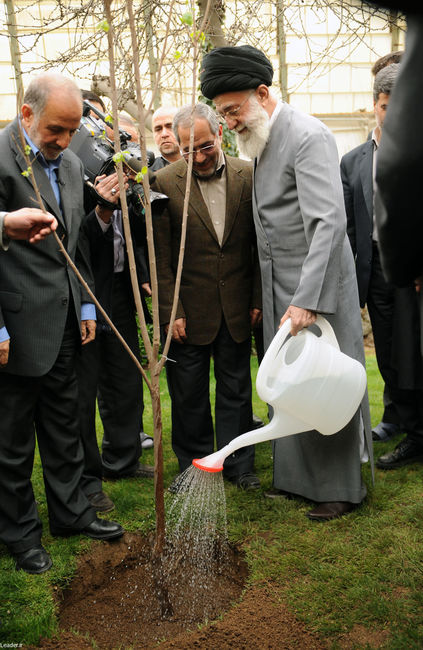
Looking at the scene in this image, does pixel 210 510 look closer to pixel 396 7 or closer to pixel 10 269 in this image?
pixel 10 269

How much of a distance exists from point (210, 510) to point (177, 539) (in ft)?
0.95

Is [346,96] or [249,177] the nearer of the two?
[249,177]

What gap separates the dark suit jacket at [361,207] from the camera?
154 inches

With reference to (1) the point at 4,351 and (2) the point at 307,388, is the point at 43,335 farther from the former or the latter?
(2) the point at 307,388

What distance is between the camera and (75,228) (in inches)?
119

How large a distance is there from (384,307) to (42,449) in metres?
2.21

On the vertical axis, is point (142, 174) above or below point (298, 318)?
above

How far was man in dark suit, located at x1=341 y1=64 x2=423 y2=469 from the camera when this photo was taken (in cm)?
384

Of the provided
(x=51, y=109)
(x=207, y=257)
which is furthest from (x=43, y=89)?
(x=207, y=257)

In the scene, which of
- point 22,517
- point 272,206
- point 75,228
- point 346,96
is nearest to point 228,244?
point 272,206

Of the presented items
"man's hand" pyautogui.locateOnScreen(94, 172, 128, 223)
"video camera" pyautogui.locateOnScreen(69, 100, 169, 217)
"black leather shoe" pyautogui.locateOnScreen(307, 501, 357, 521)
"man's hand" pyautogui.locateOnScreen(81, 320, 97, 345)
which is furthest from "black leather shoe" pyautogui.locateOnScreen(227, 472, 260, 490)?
"man's hand" pyautogui.locateOnScreen(94, 172, 128, 223)

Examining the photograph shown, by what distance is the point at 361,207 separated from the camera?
156 inches

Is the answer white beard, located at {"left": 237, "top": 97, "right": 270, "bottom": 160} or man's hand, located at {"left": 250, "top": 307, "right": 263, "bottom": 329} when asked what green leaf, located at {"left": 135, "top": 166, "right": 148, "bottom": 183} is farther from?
man's hand, located at {"left": 250, "top": 307, "right": 263, "bottom": 329}

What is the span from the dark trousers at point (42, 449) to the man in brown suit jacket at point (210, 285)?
30.9 inches
